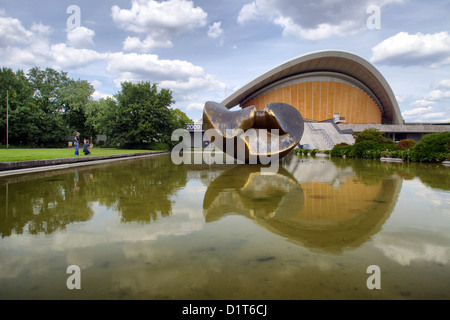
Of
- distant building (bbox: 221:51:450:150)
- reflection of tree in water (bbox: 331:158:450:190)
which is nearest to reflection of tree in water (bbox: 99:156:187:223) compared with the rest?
reflection of tree in water (bbox: 331:158:450:190)

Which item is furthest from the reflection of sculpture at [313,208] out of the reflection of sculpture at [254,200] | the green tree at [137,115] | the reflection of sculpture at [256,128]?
Result: the green tree at [137,115]

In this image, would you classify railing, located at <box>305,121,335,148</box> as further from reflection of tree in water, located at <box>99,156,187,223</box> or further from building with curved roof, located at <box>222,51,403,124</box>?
reflection of tree in water, located at <box>99,156,187,223</box>

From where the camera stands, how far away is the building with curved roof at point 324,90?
3909cm

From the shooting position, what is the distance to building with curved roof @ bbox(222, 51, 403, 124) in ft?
128

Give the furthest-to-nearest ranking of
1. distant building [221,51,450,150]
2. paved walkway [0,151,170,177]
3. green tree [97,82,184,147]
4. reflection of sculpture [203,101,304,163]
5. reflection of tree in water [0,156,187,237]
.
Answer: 1. distant building [221,51,450,150]
2. green tree [97,82,184,147]
3. reflection of sculpture [203,101,304,163]
4. paved walkway [0,151,170,177]
5. reflection of tree in water [0,156,187,237]

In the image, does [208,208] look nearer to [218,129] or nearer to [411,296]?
[411,296]

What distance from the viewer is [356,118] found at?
42.1m

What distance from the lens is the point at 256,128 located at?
38.6 feet

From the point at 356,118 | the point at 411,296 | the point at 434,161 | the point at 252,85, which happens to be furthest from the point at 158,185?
the point at 356,118

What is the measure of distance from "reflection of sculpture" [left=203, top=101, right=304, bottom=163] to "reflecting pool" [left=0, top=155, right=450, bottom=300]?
630 cm

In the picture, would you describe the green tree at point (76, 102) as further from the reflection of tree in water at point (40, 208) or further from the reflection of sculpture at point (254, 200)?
the reflection of sculpture at point (254, 200)

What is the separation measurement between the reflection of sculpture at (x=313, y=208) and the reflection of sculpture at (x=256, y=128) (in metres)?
4.82

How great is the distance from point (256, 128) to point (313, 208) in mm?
8103
